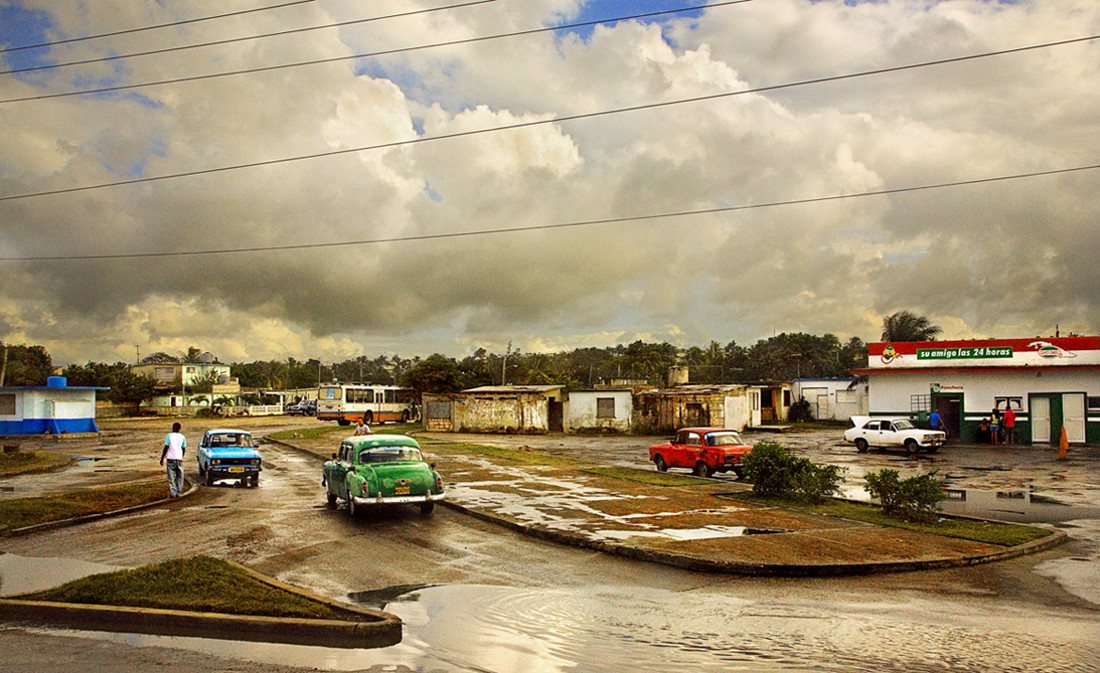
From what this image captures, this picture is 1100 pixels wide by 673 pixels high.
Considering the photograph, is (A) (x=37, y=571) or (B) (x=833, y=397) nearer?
(A) (x=37, y=571)

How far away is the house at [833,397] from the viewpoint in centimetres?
6041

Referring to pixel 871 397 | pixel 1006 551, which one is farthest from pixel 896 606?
pixel 871 397

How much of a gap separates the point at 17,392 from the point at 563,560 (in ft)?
155

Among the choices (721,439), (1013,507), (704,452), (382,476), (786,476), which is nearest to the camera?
(382,476)

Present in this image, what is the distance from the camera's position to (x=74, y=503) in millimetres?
17594

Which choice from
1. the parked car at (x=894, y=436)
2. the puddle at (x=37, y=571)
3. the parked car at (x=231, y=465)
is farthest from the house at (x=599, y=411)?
the puddle at (x=37, y=571)

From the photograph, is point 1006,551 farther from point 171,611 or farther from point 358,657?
point 171,611

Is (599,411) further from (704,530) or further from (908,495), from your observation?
(704,530)

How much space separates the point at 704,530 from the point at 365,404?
5205 cm

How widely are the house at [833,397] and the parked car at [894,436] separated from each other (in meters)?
25.2

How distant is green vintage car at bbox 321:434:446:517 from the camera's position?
15.8 metres

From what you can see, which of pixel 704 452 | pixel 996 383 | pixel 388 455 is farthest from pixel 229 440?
pixel 996 383

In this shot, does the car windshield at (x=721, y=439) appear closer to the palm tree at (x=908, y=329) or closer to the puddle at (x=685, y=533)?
the puddle at (x=685, y=533)

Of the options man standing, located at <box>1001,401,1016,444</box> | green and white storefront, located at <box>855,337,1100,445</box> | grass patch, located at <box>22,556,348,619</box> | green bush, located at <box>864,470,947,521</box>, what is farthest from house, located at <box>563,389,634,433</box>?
grass patch, located at <box>22,556,348,619</box>
